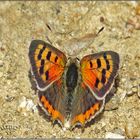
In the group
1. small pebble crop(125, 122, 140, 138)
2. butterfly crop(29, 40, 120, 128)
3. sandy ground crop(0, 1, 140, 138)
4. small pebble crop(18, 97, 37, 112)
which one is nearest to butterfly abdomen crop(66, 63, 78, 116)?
butterfly crop(29, 40, 120, 128)

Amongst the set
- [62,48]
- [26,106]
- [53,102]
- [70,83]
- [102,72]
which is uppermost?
[62,48]

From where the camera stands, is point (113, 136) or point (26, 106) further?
point (26, 106)

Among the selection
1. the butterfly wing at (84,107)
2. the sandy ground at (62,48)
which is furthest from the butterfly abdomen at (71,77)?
the sandy ground at (62,48)

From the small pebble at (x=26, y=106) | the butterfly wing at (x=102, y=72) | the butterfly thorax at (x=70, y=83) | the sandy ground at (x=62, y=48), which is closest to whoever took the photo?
the butterfly wing at (x=102, y=72)

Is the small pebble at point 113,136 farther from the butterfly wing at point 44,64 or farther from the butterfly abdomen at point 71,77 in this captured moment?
the butterfly wing at point 44,64

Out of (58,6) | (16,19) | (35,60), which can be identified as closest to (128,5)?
(58,6)

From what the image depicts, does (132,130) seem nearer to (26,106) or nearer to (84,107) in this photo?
(84,107)

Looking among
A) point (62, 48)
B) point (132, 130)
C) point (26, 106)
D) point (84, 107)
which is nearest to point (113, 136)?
point (132, 130)

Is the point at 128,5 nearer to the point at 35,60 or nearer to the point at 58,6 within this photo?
the point at 58,6
